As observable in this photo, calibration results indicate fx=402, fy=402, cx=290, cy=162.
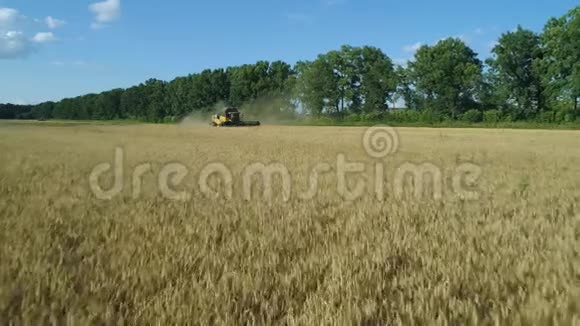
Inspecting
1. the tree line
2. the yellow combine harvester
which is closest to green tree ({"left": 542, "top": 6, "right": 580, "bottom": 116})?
the tree line

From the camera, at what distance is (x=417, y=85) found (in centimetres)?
6331

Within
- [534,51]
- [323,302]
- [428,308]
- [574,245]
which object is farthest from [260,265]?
[534,51]

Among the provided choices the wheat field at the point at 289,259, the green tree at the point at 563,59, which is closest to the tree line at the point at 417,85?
the green tree at the point at 563,59

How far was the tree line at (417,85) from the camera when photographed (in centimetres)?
4781

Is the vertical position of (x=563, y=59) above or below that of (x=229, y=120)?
above

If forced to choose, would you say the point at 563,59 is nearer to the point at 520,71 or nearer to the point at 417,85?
the point at 520,71

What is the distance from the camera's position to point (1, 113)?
399 feet

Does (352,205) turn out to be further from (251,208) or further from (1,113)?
(1,113)

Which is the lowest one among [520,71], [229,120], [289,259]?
[289,259]

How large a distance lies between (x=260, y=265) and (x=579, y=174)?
795 centimetres

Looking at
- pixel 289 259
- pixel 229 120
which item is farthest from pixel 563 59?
pixel 289 259

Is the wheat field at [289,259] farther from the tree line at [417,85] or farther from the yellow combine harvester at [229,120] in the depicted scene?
the tree line at [417,85]

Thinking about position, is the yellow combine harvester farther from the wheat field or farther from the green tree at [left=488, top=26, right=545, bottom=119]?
the wheat field

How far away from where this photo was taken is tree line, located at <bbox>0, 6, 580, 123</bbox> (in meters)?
47.8
